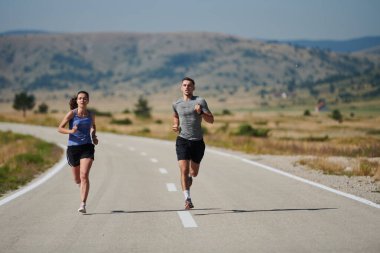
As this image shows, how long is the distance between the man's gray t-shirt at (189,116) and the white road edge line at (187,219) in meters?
1.18

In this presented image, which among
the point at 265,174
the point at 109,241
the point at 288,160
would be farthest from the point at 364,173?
the point at 109,241

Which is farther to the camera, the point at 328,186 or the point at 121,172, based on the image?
the point at 121,172

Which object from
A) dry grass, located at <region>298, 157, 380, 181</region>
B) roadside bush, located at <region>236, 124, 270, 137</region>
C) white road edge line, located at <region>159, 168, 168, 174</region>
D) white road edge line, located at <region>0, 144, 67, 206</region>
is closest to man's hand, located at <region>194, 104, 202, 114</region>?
white road edge line, located at <region>0, 144, 67, 206</region>

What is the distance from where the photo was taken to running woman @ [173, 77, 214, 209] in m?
10.4

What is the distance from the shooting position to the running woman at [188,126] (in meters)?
10.4

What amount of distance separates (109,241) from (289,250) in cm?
214

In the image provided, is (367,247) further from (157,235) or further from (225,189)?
(225,189)

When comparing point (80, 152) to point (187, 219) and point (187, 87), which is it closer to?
point (187, 87)

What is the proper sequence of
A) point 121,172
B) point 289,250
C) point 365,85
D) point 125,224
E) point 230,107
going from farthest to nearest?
point 230,107 → point 365,85 → point 121,172 → point 125,224 → point 289,250

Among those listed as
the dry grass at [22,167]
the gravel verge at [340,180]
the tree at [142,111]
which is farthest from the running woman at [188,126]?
the tree at [142,111]

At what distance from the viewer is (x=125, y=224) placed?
9320 mm

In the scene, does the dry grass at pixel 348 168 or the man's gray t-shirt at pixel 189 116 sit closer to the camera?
the man's gray t-shirt at pixel 189 116

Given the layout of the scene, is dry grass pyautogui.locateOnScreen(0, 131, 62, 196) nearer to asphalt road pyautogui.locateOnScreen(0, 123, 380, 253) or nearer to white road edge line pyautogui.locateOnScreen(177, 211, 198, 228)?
asphalt road pyautogui.locateOnScreen(0, 123, 380, 253)

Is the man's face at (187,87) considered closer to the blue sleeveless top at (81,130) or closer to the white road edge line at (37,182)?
the blue sleeveless top at (81,130)
